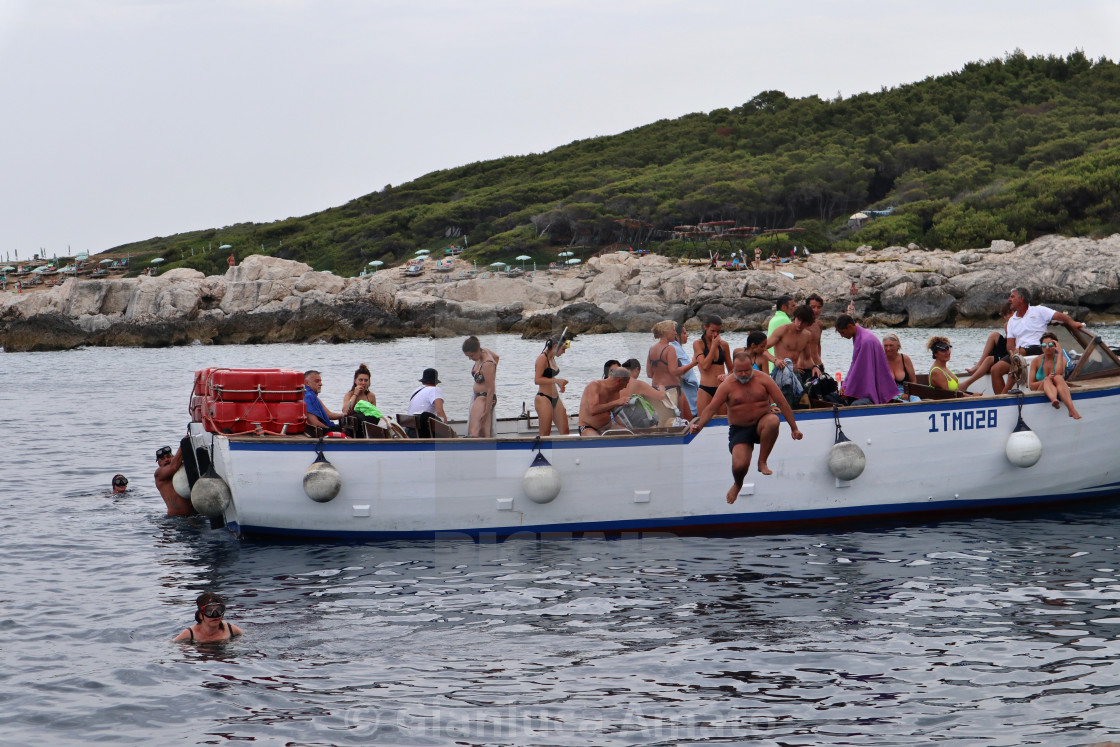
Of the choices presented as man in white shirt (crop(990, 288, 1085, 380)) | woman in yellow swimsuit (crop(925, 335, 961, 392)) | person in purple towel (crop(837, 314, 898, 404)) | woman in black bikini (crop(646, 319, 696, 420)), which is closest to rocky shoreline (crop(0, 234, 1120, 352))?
woman in black bikini (crop(646, 319, 696, 420))

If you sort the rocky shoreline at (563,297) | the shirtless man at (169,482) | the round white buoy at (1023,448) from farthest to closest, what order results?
the rocky shoreline at (563,297)
the shirtless man at (169,482)
the round white buoy at (1023,448)

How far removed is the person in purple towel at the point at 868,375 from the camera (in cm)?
Answer: 1166

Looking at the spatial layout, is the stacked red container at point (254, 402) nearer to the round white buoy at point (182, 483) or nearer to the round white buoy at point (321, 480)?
the round white buoy at point (321, 480)

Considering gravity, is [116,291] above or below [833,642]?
above

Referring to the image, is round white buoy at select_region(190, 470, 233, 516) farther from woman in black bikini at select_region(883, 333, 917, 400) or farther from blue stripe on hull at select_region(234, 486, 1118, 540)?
woman in black bikini at select_region(883, 333, 917, 400)

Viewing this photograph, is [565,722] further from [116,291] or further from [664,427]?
[116,291]

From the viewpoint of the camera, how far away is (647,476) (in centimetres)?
1138

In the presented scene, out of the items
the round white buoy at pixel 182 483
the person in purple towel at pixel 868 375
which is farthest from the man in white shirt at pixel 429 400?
the person in purple towel at pixel 868 375

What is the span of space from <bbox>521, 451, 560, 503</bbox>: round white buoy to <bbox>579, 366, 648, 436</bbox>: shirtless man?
2.28 ft

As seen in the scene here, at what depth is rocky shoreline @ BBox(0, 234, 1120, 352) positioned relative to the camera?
168 feet

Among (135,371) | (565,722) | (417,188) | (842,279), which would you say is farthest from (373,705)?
(417,188)

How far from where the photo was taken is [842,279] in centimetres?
5644

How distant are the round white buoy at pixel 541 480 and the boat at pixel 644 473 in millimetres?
16

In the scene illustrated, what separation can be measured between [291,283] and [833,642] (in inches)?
2465
